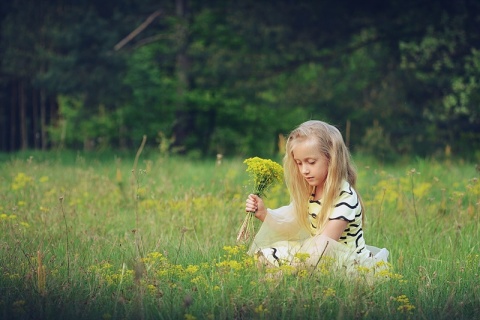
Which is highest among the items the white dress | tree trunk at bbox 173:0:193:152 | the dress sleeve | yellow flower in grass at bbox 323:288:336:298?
tree trunk at bbox 173:0:193:152

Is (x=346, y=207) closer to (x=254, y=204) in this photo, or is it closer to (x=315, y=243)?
(x=315, y=243)

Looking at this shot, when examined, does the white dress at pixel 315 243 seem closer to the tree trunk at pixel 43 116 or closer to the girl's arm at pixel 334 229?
the girl's arm at pixel 334 229

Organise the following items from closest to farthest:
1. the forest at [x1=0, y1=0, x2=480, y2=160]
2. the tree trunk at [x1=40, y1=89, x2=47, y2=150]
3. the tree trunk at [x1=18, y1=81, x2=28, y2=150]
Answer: the forest at [x1=0, y1=0, x2=480, y2=160]
the tree trunk at [x1=40, y1=89, x2=47, y2=150]
the tree trunk at [x1=18, y1=81, x2=28, y2=150]

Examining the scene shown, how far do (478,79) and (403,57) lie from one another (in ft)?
5.17

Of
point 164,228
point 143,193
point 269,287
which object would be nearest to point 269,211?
point 269,287

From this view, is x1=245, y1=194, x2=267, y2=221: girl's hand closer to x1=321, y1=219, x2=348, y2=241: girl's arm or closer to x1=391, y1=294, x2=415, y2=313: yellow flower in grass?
x1=321, y1=219, x2=348, y2=241: girl's arm

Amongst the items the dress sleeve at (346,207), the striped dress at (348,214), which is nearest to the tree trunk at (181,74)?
the striped dress at (348,214)

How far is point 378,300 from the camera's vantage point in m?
3.78

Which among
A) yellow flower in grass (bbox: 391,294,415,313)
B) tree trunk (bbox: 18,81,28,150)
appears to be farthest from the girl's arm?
tree trunk (bbox: 18,81,28,150)

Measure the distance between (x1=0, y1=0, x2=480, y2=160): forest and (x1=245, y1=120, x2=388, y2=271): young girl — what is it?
8.25m

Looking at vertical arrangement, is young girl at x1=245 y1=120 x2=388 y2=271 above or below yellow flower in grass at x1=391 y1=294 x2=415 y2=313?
above

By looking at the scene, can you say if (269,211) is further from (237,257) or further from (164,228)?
(164,228)

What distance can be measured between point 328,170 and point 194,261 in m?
1.06

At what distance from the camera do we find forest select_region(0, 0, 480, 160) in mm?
14688
